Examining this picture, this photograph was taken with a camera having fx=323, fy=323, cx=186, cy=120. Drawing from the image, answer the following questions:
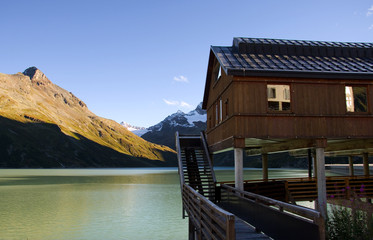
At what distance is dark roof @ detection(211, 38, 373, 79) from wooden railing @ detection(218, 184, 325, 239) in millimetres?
8201

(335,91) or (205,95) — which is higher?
(205,95)

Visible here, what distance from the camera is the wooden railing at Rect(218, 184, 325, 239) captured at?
9.12 m

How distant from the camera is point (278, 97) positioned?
67.0ft

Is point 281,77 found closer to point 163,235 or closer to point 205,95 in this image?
point 205,95

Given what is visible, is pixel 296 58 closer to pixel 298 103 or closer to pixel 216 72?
pixel 298 103

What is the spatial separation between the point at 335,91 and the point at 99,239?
20707 millimetres

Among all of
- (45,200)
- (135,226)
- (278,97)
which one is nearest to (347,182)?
(278,97)

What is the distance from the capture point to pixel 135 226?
101 ft

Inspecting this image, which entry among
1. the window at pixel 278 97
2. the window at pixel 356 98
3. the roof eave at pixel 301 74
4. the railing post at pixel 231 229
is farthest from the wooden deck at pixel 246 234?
the window at pixel 356 98

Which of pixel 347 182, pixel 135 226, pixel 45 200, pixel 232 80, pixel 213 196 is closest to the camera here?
pixel 232 80

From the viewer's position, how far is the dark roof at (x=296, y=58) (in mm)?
19953

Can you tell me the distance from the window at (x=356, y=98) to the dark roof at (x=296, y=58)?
920mm

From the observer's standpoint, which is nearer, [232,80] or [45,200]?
[232,80]

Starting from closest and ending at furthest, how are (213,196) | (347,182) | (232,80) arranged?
1. (232,80)
2. (213,196)
3. (347,182)
